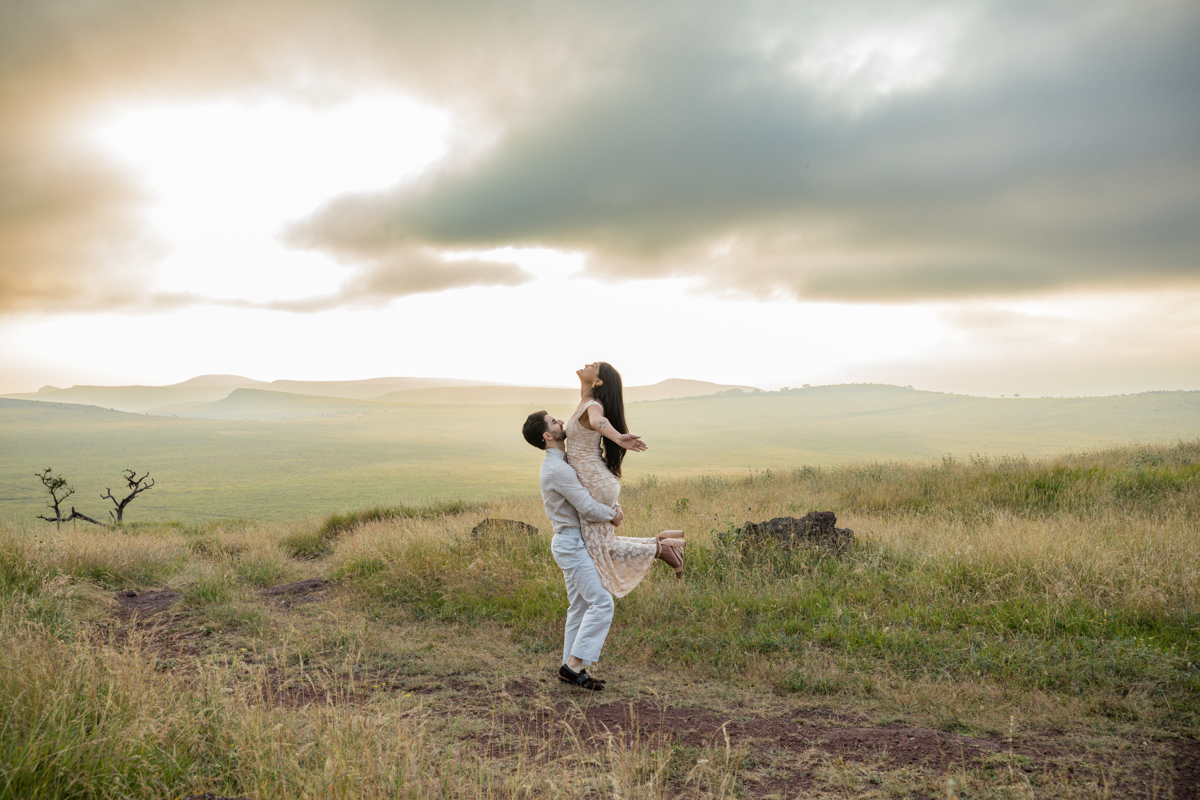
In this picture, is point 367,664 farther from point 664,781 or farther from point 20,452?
point 20,452

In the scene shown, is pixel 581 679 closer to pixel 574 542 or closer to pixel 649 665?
pixel 649 665

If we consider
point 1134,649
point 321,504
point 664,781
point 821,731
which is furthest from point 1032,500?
point 321,504

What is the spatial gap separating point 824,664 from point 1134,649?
266cm

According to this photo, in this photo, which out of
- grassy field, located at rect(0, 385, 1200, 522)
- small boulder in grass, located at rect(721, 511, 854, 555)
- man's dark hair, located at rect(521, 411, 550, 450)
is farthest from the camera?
grassy field, located at rect(0, 385, 1200, 522)

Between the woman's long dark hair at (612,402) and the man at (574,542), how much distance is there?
1.31 feet

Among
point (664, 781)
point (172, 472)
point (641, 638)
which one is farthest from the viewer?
point (172, 472)

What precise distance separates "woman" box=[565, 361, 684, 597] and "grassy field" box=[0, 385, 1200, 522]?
1537cm

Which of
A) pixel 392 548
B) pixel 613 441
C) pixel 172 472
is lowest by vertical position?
pixel 172 472

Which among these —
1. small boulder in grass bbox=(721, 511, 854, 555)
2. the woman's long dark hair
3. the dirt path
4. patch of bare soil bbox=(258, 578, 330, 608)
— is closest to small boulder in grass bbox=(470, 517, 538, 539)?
patch of bare soil bbox=(258, 578, 330, 608)

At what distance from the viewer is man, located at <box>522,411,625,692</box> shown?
552cm

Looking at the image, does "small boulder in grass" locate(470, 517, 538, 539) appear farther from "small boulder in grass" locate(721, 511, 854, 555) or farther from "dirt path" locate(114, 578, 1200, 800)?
"dirt path" locate(114, 578, 1200, 800)

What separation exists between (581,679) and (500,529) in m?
6.14

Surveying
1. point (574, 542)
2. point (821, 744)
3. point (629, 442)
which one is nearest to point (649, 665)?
point (574, 542)

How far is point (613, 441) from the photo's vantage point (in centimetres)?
560
